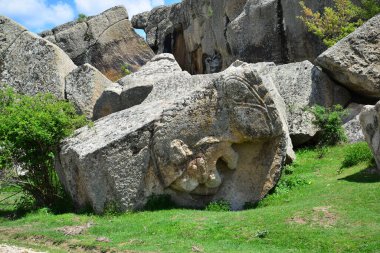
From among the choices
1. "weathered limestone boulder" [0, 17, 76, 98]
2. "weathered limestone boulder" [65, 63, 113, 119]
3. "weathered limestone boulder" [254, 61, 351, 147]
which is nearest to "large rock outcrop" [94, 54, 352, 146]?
"weathered limestone boulder" [254, 61, 351, 147]

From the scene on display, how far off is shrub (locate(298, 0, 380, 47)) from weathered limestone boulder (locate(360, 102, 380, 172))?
422 inches

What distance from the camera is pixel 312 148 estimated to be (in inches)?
833

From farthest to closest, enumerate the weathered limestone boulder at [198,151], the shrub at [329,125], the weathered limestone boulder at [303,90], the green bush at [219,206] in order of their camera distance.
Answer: the weathered limestone boulder at [303,90] → the shrub at [329,125] → the green bush at [219,206] → the weathered limestone boulder at [198,151]

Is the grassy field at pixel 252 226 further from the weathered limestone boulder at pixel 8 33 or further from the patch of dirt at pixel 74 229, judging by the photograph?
the weathered limestone boulder at pixel 8 33

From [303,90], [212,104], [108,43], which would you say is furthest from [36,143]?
[108,43]

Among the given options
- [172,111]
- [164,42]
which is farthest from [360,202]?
[164,42]

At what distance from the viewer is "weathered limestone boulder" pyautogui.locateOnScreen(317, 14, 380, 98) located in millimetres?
21453

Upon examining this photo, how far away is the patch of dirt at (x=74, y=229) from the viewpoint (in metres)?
14.3

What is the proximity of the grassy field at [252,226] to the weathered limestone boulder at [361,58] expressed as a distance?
548cm

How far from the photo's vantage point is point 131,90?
883 inches

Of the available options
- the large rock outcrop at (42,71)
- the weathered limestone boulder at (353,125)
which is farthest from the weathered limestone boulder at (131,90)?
the weathered limestone boulder at (353,125)

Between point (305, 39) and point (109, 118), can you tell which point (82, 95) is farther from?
point (305, 39)

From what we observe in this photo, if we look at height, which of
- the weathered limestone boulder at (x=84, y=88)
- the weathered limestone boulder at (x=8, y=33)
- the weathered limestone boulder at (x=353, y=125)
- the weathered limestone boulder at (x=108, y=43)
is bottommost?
the weathered limestone boulder at (x=353, y=125)

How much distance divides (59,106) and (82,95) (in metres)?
7.29
